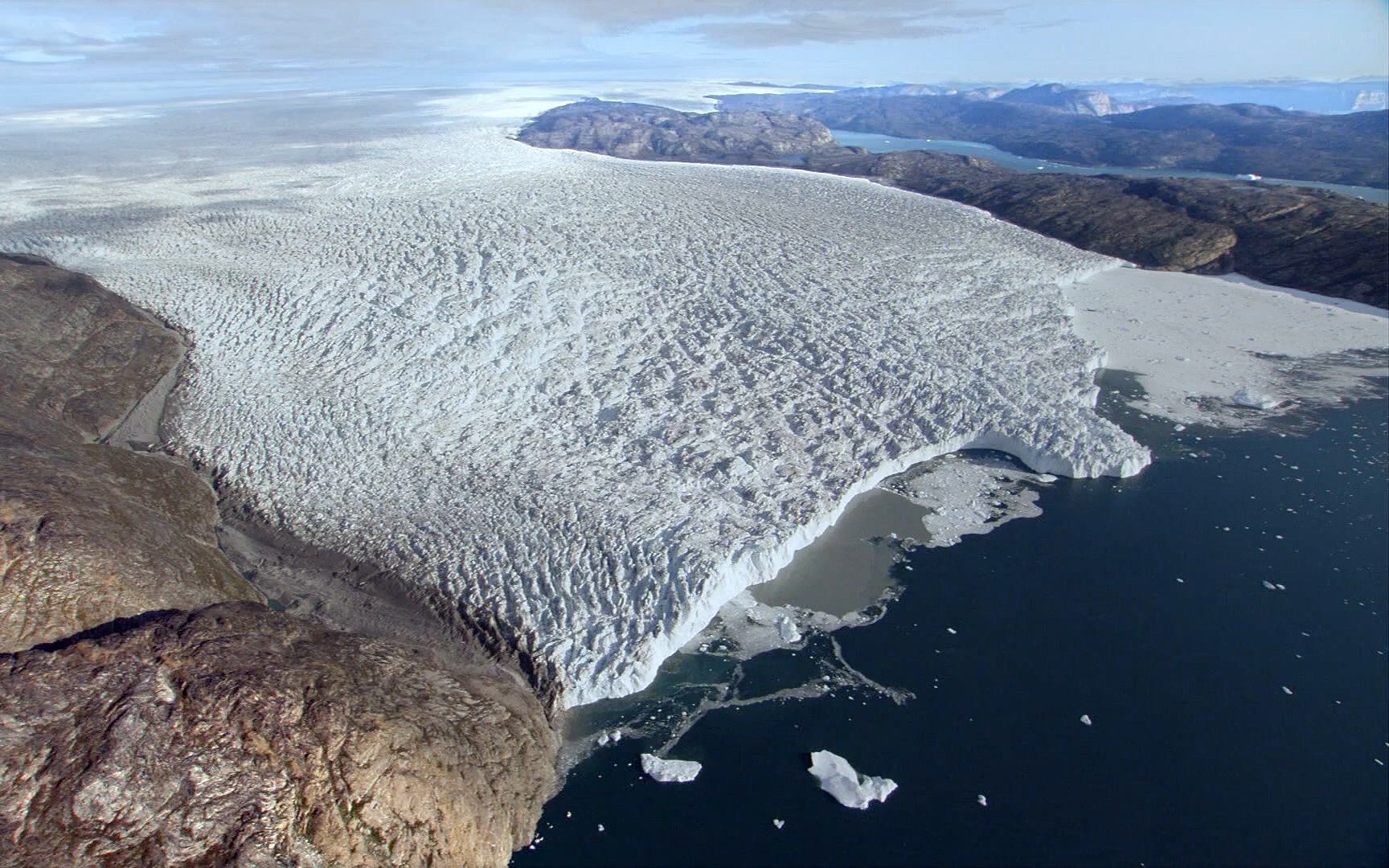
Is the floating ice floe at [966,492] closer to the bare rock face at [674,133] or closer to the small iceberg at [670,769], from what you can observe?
the small iceberg at [670,769]

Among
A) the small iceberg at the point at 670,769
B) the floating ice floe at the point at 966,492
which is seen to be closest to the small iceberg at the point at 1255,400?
the floating ice floe at the point at 966,492

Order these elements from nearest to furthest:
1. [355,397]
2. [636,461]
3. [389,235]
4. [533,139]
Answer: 1. [636,461]
2. [355,397]
3. [389,235]
4. [533,139]

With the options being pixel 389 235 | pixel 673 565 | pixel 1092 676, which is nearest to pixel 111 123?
pixel 389 235

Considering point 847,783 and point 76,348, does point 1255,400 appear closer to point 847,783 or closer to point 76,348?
point 847,783

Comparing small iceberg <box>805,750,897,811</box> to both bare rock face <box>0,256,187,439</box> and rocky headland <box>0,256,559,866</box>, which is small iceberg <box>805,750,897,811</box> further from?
bare rock face <box>0,256,187,439</box>

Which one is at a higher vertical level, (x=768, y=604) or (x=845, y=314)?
(x=845, y=314)

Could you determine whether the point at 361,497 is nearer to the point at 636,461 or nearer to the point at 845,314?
the point at 636,461
